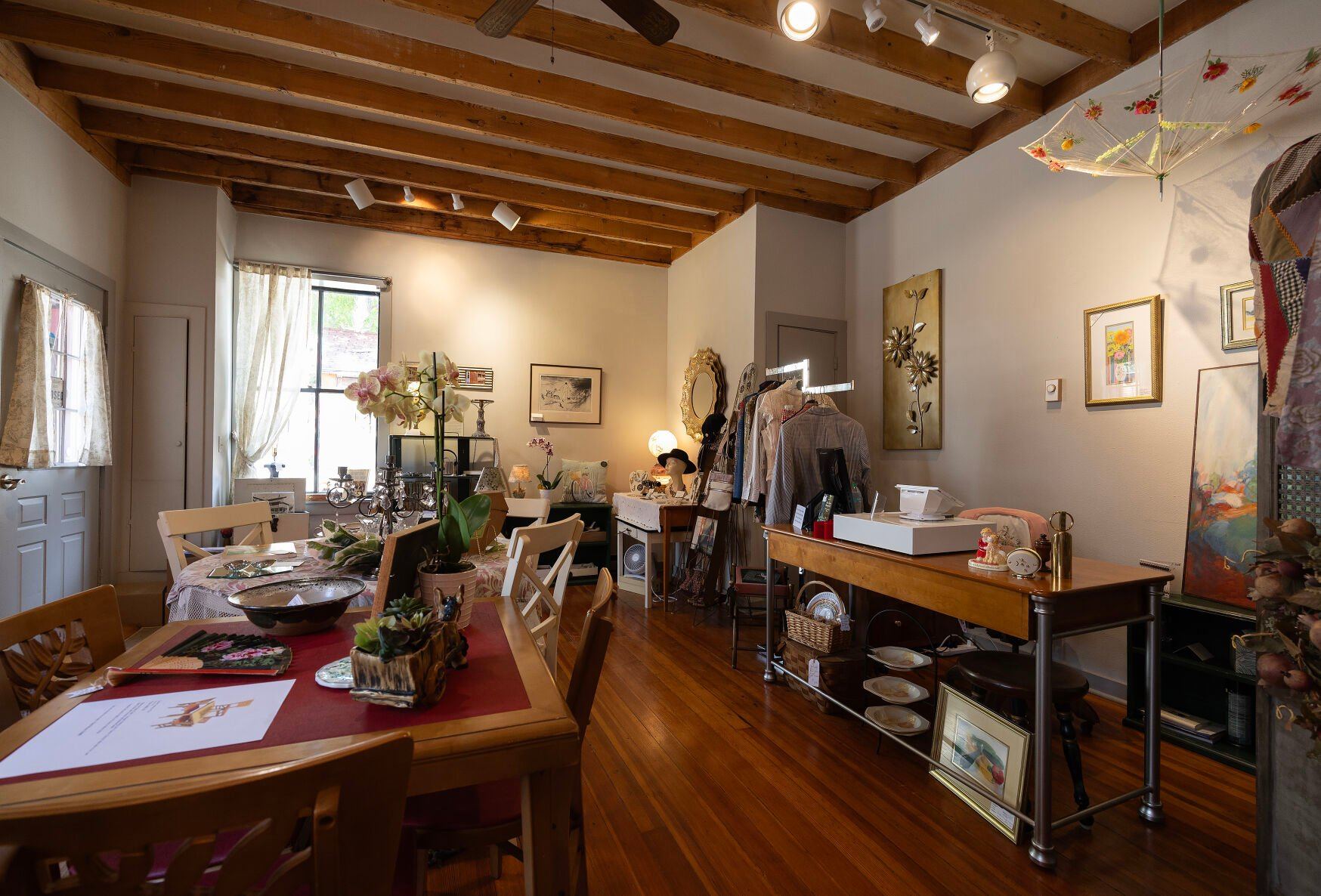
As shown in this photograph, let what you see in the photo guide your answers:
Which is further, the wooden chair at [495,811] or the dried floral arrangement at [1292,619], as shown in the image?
the dried floral arrangement at [1292,619]

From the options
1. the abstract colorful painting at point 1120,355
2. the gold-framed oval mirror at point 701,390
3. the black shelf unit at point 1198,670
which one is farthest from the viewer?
the gold-framed oval mirror at point 701,390

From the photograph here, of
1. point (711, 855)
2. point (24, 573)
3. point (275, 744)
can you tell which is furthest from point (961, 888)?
point (24, 573)

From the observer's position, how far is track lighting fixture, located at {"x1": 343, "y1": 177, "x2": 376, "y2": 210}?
4781mm

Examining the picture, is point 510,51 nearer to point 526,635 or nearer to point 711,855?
point 526,635

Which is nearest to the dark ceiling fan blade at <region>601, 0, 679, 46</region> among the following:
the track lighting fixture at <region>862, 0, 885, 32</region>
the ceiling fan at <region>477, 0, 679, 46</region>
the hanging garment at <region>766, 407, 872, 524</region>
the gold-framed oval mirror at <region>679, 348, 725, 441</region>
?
the ceiling fan at <region>477, 0, 679, 46</region>

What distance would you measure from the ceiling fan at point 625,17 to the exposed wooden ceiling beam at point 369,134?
2243 millimetres

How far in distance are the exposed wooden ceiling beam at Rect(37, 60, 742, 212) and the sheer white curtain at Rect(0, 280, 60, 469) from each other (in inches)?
50.5

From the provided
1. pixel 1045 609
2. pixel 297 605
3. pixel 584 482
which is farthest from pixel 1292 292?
pixel 584 482

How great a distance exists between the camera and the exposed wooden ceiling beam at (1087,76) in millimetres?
2861

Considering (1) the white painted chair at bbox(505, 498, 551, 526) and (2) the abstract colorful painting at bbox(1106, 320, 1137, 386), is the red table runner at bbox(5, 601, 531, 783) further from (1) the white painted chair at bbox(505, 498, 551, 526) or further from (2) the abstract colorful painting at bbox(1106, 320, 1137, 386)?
(2) the abstract colorful painting at bbox(1106, 320, 1137, 386)

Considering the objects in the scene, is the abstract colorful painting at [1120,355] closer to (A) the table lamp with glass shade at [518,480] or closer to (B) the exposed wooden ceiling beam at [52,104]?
(A) the table lamp with glass shade at [518,480]

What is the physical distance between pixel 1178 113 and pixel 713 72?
2221 millimetres

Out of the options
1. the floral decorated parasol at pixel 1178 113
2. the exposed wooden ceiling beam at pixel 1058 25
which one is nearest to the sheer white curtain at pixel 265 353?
the exposed wooden ceiling beam at pixel 1058 25

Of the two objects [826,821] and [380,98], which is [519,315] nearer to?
[380,98]
